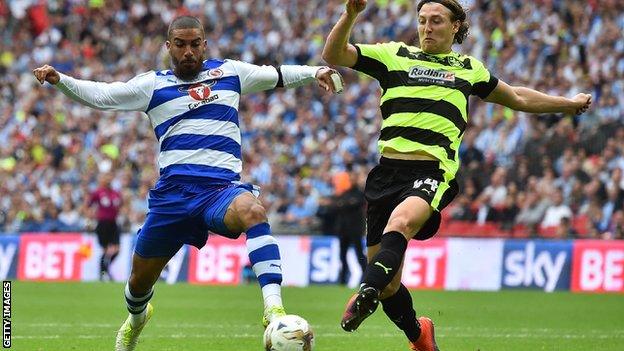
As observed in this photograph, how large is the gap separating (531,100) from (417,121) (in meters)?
1.21

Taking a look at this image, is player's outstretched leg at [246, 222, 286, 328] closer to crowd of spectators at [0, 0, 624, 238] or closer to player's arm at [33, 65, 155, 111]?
player's arm at [33, 65, 155, 111]

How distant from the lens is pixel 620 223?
22.1 meters

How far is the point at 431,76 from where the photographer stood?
935cm

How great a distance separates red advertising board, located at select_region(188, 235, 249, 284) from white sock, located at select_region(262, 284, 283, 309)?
16.0 meters

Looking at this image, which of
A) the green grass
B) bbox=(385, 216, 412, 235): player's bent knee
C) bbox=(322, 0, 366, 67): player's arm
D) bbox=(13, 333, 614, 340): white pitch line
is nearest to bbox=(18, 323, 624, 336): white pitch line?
the green grass

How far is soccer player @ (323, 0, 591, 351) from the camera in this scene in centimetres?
912

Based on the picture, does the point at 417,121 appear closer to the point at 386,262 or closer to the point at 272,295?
the point at 386,262

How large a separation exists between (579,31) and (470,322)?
12.2 metres

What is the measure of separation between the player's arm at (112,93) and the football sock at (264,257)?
1.31 meters

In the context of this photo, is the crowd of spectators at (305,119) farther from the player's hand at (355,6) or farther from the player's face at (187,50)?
the player's hand at (355,6)

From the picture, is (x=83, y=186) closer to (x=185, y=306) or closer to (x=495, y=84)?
(x=185, y=306)

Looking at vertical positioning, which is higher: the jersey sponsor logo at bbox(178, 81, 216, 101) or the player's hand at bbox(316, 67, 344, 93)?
the player's hand at bbox(316, 67, 344, 93)

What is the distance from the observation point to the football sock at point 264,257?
8.91 metres

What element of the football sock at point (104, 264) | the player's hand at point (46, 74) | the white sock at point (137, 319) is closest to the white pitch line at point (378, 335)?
the white sock at point (137, 319)
